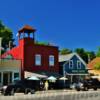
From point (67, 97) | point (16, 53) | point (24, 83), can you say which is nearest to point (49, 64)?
point (16, 53)

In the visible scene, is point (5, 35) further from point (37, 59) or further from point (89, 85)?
point (89, 85)

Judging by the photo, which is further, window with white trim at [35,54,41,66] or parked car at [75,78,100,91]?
window with white trim at [35,54,41,66]

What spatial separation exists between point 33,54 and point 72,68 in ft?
32.7

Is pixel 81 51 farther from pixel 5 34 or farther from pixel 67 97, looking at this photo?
pixel 67 97

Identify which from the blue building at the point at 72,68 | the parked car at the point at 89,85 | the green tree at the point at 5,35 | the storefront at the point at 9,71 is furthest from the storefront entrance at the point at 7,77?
the green tree at the point at 5,35

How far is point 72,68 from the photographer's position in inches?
2645

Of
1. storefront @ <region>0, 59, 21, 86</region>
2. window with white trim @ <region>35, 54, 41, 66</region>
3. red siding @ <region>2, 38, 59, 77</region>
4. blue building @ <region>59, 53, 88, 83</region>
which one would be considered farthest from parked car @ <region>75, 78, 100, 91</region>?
blue building @ <region>59, 53, 88, 83</region>

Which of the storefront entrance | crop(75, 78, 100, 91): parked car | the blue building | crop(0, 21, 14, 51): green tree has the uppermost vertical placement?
crop(0, 21, 14, 51): green tree

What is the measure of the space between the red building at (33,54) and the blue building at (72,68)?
2973mm

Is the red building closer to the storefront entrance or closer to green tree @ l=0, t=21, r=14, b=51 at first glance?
the storefront entrance

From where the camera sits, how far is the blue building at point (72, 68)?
66.1 meters

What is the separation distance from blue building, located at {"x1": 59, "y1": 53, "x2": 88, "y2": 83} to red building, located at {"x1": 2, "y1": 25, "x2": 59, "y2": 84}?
2.97m

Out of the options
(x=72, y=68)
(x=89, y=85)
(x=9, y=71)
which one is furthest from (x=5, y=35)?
(x=89, y=85)

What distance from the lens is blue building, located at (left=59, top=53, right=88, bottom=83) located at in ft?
217
